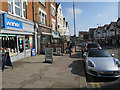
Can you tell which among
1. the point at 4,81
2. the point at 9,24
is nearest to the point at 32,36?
the point at 9,24

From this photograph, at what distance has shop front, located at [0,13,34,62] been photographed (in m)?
8.42

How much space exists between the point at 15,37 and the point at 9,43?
908mm

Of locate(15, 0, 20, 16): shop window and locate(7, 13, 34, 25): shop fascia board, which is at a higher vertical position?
locate(15, 0, 20, 16): shop window

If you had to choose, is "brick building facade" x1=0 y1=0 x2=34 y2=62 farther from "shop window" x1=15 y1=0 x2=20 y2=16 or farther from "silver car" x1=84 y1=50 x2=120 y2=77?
"silver car" x1=84 y1=50 x2=120 y2=77

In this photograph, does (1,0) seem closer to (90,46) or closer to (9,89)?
(9,89)

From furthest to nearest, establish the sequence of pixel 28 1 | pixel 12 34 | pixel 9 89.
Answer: pixel 28 1 → pixel 12 34 → pixel 9 89

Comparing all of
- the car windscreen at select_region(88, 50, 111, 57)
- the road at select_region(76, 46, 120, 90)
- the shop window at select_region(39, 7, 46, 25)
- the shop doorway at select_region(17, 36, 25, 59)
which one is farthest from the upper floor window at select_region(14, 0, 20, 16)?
the road at select_region(76, 46, 120, 90)

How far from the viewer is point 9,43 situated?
30.2ft

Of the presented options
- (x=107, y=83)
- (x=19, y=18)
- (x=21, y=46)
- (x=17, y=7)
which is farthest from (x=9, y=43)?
(x=107, y=83)

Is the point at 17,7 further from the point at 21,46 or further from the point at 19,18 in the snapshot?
the point at 21,46

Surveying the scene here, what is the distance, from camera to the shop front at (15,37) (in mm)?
8421

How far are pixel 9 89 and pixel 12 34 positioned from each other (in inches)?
244

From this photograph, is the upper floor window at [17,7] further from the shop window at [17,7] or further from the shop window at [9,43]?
the shop window at [9,43]

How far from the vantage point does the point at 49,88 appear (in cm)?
432
